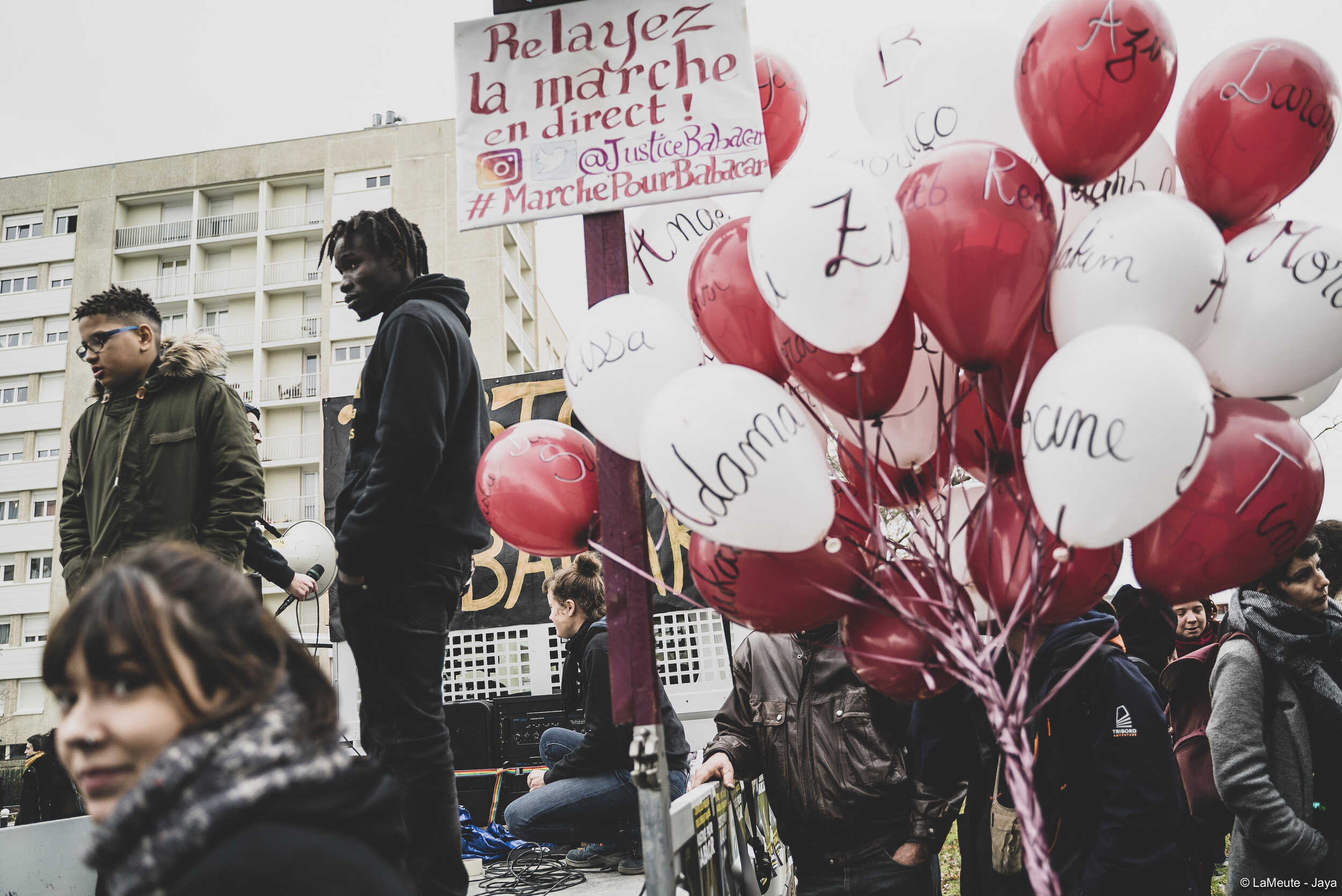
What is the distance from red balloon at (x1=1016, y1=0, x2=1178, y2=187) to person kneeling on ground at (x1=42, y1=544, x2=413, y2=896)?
1759 mm

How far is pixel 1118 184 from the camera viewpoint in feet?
6.91

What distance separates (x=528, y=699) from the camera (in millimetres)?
5754

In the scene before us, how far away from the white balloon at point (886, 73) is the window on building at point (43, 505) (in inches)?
1489

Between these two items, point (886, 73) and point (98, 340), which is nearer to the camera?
point (886, 73)

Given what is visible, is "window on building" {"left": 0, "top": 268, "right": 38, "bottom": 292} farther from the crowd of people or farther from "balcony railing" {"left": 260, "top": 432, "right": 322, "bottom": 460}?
the crowd of people

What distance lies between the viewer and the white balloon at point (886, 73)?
249cm

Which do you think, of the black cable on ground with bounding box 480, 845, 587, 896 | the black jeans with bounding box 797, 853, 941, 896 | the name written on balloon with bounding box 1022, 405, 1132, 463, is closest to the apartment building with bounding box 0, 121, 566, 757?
the black cable on ground with bounding box 480, 845, 587, 896

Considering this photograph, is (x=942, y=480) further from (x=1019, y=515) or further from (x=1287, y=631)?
(x=1287, y=631)

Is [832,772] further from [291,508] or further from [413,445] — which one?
[291,508]

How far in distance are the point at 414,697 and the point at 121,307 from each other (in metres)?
1.79

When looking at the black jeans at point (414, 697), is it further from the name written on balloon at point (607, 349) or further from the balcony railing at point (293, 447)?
the balcony railing at point (293, 447)

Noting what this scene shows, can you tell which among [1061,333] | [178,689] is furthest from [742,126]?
[178,689]

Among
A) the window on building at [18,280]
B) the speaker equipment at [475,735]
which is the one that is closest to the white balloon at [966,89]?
the speaker equipment at [475,735]

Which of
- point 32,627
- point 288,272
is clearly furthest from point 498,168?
point 32,627
